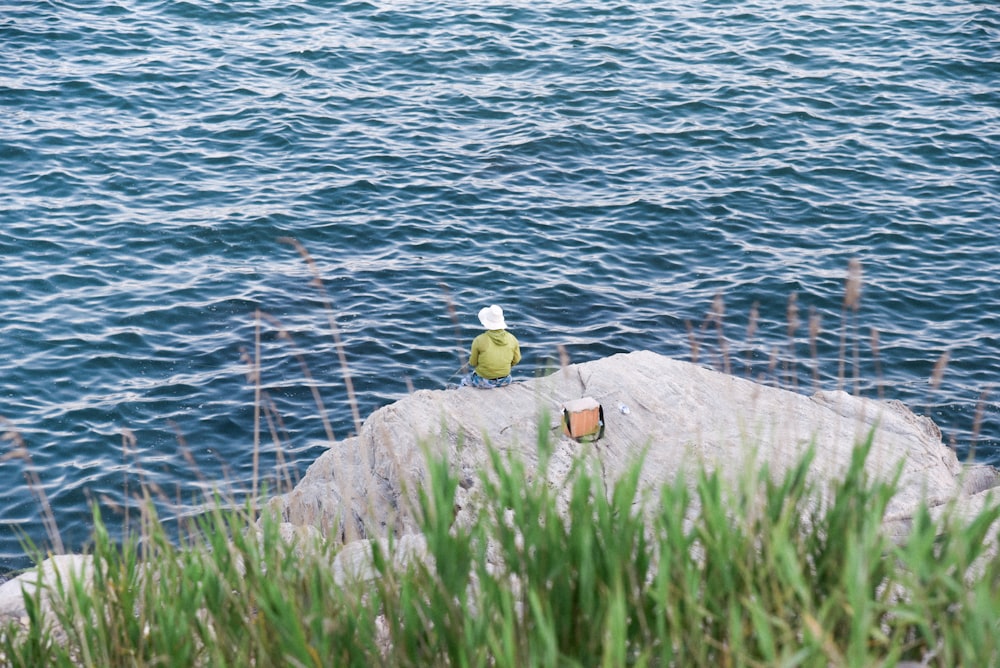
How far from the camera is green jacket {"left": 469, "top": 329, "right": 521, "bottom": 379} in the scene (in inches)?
444

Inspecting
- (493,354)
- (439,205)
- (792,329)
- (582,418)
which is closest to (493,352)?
(493,354)

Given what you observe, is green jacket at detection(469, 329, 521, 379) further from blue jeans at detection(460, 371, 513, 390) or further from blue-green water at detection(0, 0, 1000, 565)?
blue-green water at detection(0, 0, 1000, 565)

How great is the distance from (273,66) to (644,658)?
803 inches

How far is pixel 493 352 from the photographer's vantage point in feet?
37.0

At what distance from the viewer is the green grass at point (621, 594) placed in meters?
3.61

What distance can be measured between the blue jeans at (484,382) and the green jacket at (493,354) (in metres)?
0.06

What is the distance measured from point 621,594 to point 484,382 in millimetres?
7766

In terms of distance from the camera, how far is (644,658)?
349cm

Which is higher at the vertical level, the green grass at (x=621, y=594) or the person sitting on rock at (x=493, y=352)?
the green grass at (x=621, y=594)

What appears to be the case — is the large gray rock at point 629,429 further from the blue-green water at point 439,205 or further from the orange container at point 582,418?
the blue-green water at point 439,205

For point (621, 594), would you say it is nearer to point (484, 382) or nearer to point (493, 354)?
point (493, 354)

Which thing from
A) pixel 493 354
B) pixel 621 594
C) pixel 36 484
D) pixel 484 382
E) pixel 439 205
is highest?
pixel 621 594

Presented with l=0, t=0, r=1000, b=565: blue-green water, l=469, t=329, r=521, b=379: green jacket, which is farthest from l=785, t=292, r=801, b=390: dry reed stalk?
l=469, t=329, r=521, b=379: green jacket

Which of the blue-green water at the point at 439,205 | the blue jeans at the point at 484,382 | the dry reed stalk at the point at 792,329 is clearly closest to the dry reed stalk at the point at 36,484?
the blue-green water at the point at 439,205
